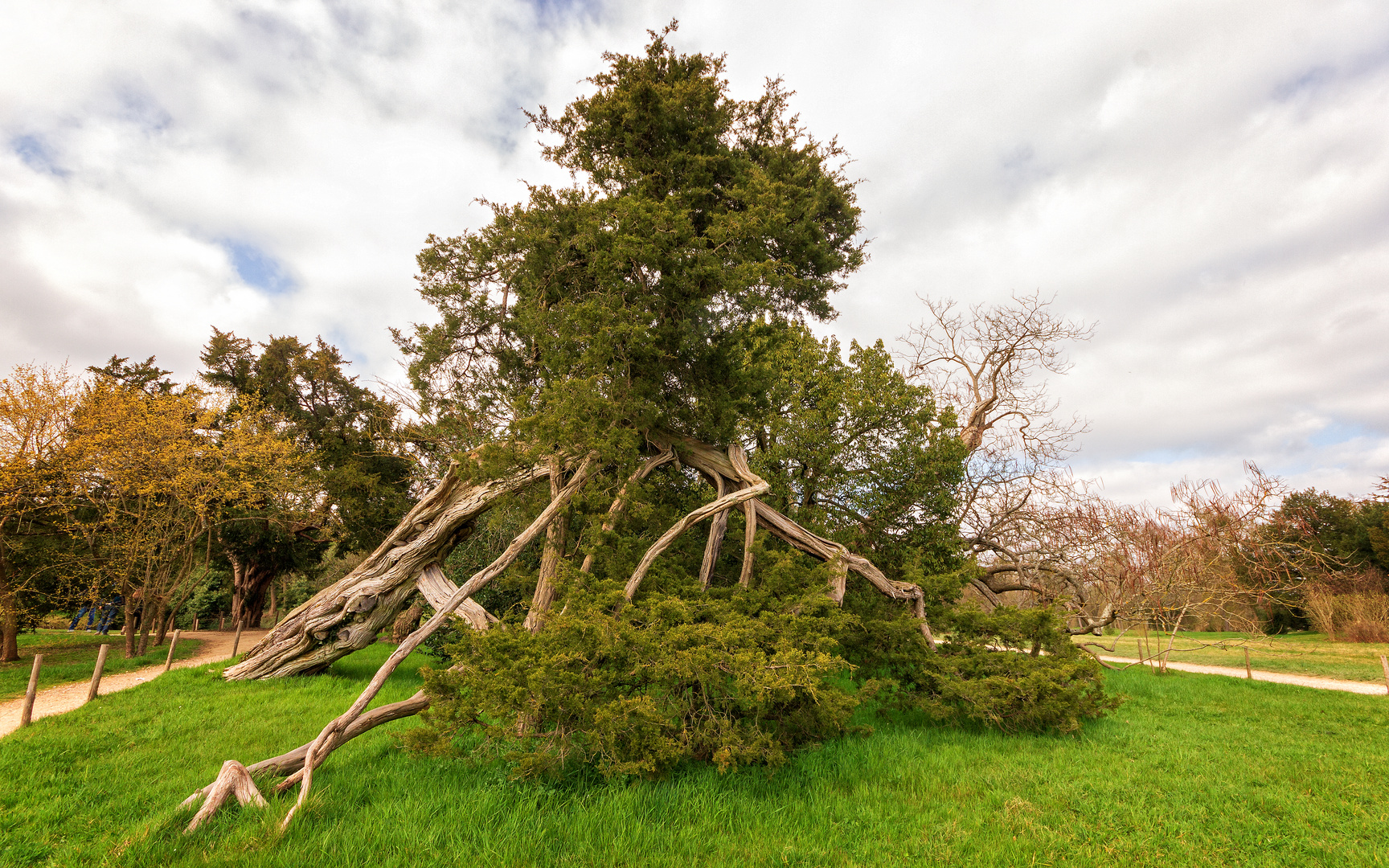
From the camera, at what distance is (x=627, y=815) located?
434 centimetres

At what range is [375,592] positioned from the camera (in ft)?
31.8

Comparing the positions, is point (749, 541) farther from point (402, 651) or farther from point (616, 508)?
point (402, 651)

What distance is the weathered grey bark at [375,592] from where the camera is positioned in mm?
9375

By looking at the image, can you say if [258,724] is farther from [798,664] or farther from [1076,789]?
[1076,789]

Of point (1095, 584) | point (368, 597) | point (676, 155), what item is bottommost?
point (368, 597)

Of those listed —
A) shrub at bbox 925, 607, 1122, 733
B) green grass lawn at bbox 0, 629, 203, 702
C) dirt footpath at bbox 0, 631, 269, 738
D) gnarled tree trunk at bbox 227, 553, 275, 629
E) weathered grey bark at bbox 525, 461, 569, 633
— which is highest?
weathered grey bark at bbox 525, 461, 569, 633

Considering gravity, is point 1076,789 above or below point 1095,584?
below

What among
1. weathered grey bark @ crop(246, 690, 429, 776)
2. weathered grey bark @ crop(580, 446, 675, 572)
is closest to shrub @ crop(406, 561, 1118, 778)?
weathered grey bark @ crop(246, 690, 429, 776)

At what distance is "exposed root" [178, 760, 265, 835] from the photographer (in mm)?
4164

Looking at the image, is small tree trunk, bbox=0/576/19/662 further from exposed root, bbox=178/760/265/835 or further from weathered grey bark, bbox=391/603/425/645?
exposed root, bbox=178/760/265/835

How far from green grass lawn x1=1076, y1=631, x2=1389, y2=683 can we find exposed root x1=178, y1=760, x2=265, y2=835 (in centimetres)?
1535

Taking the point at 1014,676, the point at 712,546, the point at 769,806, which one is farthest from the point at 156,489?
the point at 1014,676

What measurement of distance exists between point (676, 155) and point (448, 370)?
5.51 m

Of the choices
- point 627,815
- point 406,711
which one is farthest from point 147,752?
point 627,815
